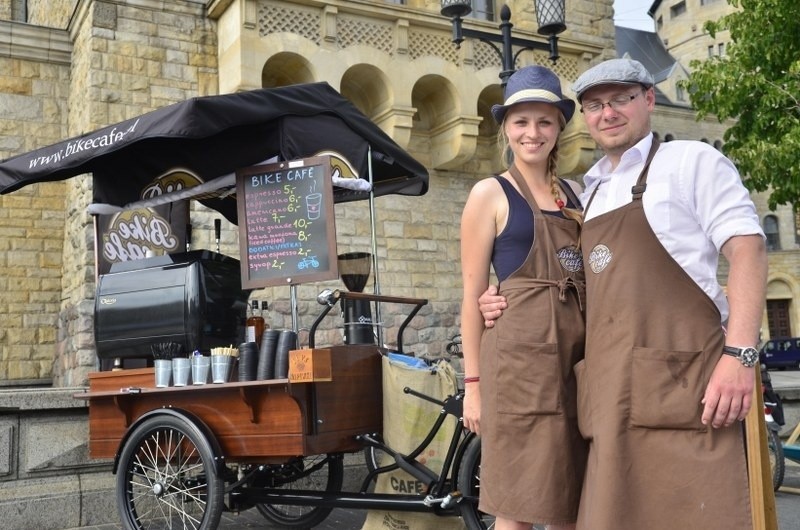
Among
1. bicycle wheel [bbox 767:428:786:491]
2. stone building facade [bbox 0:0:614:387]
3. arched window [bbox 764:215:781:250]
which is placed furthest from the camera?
arched window [bbox 764:215:781:250]

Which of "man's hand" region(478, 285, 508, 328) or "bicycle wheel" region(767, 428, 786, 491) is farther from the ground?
"man's hand" region(478, 285, 508, 328)

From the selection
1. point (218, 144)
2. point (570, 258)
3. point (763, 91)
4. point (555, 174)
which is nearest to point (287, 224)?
point (218, 144)

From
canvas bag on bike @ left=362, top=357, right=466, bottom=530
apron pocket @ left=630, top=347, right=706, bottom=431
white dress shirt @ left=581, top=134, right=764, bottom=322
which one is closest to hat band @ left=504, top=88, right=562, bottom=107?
white dress shirt @ left=581, top=134, right=764, bottom=322

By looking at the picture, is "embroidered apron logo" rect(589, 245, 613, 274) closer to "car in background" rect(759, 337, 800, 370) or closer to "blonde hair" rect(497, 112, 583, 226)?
"blonde hair" rect(497, 112, 583, 226)

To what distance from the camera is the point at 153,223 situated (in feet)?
23.8

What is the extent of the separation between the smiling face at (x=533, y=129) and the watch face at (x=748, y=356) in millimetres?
948

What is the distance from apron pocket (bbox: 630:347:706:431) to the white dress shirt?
0.21 m

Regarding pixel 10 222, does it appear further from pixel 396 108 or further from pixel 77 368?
pixel 396 108

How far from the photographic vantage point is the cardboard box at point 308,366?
4.26 metres

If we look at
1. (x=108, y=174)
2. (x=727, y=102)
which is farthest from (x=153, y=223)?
(x=727, y=102)

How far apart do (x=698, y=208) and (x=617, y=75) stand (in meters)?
0.46

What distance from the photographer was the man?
217 centimetres

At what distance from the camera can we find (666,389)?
221 centimetres

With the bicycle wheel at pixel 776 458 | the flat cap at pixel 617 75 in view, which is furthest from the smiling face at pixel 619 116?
the bicycle wheel at pixel 776 458
